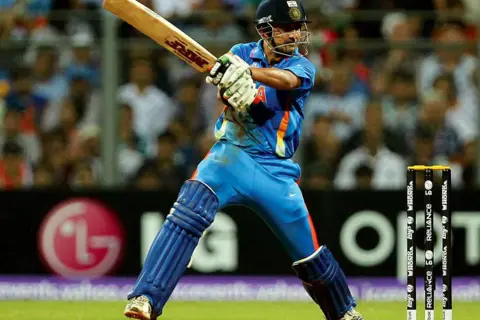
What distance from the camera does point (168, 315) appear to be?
26.4ft

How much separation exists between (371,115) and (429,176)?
172 inches

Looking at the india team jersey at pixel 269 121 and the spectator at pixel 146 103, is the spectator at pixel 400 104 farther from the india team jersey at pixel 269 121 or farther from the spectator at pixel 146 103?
the india team jersey at pixel 269 121

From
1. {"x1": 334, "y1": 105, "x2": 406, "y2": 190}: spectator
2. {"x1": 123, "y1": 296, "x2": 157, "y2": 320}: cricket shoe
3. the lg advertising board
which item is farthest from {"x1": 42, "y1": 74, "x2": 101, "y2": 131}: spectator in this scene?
{"x1": 123, "y1": 296, "x2": 157, "y2": 320}: cricket shoe

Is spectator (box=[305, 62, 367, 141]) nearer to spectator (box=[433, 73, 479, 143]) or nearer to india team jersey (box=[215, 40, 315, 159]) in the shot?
spectator (box=[433, 73, 479, 143])

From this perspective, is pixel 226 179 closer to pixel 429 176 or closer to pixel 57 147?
pixel 429 176

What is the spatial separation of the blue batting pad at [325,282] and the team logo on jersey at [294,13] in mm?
1363

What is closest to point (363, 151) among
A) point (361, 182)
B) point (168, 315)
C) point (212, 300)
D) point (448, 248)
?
point (361, 182)

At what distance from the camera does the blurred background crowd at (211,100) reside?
9.86 m

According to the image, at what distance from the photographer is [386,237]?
9.83 metres

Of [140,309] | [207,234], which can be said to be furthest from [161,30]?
[207,234]

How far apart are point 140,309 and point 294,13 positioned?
1940mm

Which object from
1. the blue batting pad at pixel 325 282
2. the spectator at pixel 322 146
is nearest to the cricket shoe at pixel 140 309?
the blue batting pad at pixel 325 282

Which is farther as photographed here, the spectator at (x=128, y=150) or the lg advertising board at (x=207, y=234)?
the spectator at (x=128, y=150)

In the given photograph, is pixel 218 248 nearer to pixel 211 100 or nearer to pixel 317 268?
pixel 211 100
